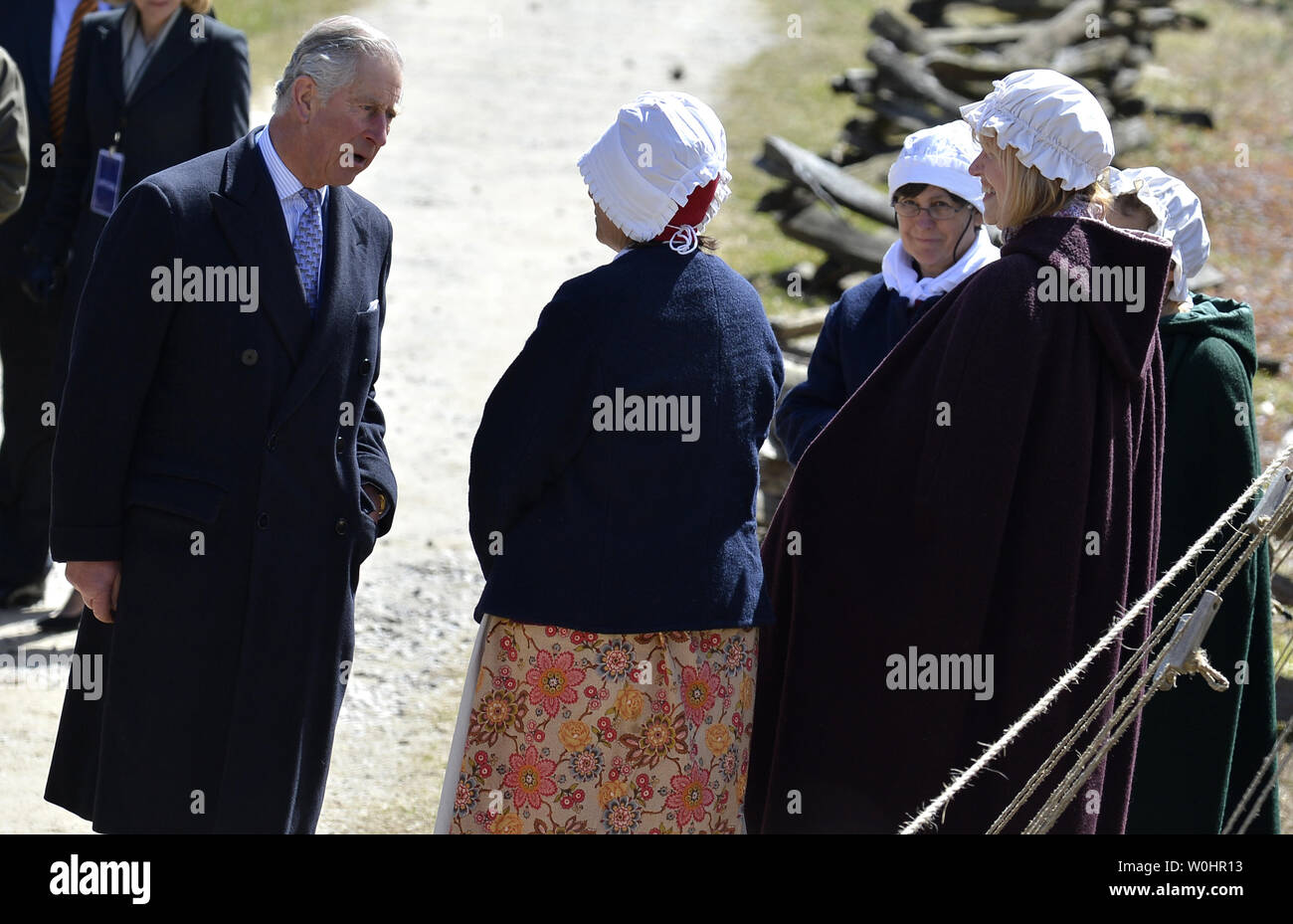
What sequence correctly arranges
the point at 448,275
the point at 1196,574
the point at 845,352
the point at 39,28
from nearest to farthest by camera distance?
the point at 1196,574
the point at 845,352
the point at 39,28
the point at 448,275

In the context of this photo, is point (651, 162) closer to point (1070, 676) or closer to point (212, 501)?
point (212, 501)

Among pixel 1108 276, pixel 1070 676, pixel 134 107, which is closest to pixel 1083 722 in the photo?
pixel 1070 676

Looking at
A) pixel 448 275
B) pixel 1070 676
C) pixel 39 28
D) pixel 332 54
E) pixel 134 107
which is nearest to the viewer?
pixel 1070 676

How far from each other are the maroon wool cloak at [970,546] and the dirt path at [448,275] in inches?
66.9

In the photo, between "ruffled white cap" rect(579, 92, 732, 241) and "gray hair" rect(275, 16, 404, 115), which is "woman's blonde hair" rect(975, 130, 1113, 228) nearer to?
"ruffled white cap" rect(579, 92, 732, 241)

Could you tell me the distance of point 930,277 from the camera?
13.7 feet

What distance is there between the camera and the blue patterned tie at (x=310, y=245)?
10.7ft

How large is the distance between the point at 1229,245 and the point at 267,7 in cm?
1022

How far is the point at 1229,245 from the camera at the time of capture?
41.7 feet

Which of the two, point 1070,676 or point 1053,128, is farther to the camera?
point 1053,128

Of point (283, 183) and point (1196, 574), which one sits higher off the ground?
point (283, 183)

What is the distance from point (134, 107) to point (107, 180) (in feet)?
0.86

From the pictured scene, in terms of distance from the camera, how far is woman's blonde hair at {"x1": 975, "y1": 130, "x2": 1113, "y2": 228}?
3184 mm
